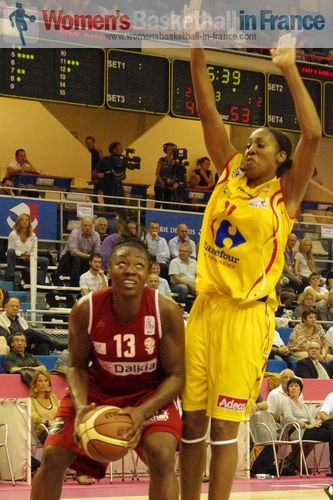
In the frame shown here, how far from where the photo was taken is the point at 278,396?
1262 centimetres

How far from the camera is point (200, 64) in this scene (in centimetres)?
588

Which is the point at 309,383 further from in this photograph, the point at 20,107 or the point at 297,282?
the point at 20,107

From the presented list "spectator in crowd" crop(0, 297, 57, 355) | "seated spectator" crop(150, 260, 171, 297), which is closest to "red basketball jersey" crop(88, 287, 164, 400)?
"spectator in crowd" crop(0, 297, 57, 355)

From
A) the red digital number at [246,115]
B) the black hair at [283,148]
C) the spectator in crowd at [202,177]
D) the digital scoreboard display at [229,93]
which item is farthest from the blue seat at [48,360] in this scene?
the spectator in crowd at [202,177]

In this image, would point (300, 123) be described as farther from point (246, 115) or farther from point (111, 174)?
point (111, 174)

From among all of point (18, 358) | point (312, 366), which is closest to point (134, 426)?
point (18, 358)

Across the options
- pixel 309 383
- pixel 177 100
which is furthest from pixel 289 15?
pixel 309 383

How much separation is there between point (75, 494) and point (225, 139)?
5.09 metres

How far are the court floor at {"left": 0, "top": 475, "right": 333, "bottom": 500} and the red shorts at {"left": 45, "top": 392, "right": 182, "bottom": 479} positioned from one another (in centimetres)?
355

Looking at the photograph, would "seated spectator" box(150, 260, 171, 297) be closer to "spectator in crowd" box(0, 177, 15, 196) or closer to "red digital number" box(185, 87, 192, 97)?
"red digital number" box(185, 87, 192, 97)

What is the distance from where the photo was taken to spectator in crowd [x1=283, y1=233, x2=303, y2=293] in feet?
57.1

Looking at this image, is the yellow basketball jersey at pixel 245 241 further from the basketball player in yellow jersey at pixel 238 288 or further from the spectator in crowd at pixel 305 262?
the spectator in crowd at pixel 305 262

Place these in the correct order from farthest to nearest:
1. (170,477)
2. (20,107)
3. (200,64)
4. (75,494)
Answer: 1. (20,107)
2. (75,494)
3. (200,64)
4. (170,477)

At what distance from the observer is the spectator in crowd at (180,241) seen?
16.5 m
